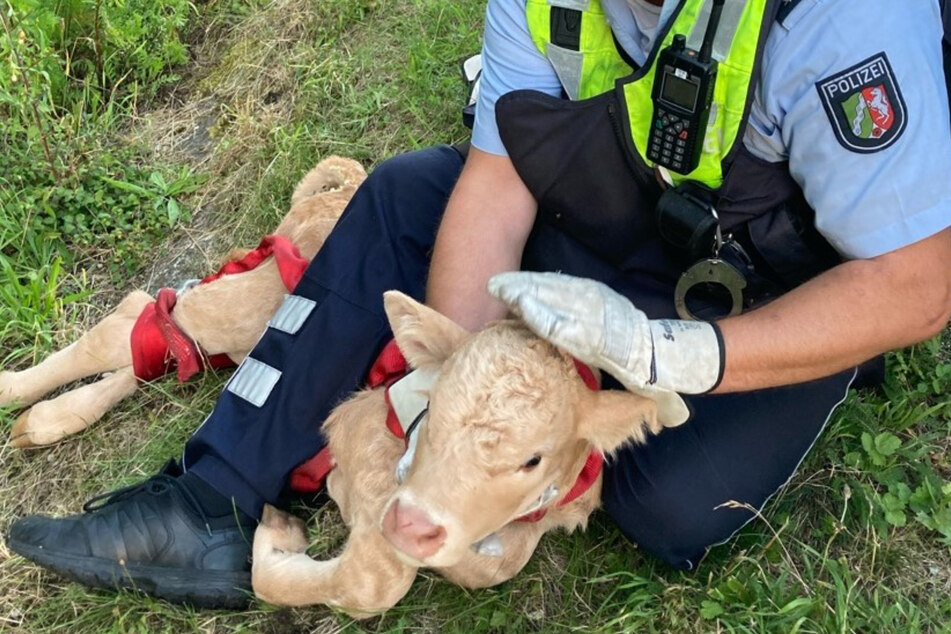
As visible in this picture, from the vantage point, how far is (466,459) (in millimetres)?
2752

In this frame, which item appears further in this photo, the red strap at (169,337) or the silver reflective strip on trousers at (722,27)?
the red strap at (169,337)

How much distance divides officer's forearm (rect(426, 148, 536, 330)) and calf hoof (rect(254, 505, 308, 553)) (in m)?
1.08

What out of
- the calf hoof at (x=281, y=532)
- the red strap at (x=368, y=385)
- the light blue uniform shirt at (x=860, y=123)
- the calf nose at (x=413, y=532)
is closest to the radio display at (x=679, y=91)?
the light blue uniform shirt at (x=860, y=123)

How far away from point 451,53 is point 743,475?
141 inches

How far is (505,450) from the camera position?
2.77m

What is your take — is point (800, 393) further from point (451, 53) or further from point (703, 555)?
point (451, 53)

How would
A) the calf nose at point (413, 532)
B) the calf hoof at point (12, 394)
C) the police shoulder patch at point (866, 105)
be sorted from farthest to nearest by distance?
1. the calf hoof at point (12, 394)
2. the police shoulder patch at point (866, 105)
3. the calf nose at point (413, 532)

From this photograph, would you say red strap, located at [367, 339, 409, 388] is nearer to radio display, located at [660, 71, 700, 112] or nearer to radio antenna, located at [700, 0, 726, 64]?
radio display, located at [660, 71, 700, 112]

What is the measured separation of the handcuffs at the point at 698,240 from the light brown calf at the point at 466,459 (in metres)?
0.76

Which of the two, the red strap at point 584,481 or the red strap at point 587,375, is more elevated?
the red strap at point 587,375

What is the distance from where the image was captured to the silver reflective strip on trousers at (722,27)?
3094mm

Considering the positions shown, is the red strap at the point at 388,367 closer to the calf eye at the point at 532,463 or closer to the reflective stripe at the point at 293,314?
the reflective stripe at the point at 293,314

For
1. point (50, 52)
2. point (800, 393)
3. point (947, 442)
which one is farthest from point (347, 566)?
point (50, 52)

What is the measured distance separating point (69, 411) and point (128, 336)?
1.47ft
